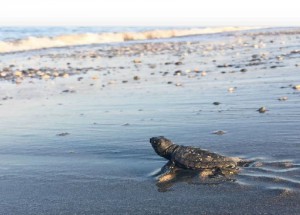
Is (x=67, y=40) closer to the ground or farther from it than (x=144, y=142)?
farther from it

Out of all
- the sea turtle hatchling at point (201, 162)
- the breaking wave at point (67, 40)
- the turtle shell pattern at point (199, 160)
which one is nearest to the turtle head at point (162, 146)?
the sea turtle hatchling at point (201, 162)

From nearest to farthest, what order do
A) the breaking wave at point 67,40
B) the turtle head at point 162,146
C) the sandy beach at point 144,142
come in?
the sandy beach at point 144,142
the turtle head at point 162,146
the breaking wave at point 67,40

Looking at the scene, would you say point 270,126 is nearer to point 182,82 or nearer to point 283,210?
point 283,210

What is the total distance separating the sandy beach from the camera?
14.0 ft

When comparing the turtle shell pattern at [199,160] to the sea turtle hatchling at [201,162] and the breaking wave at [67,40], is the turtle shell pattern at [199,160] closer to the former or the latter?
the sea turtle hatchling at [201,162]

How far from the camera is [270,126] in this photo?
7.03 m

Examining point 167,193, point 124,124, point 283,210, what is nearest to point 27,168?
point 167,193

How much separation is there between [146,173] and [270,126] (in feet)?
8.81

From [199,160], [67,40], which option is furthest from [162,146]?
[67,40]

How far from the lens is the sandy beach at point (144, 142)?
4.27 metres

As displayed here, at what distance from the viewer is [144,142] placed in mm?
6621

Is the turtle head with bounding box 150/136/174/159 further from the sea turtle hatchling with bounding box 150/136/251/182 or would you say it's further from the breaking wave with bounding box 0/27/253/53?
the breaking wave with bounding box 0/27/253/53

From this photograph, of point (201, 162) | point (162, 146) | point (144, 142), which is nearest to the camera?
point (201, 162)

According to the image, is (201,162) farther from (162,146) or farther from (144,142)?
(144,142)
